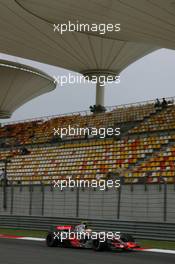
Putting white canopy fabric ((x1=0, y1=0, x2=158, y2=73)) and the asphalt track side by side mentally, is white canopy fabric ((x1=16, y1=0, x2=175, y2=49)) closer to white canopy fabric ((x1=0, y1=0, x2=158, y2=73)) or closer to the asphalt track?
white canopy fabric ((x1=0, y1=0, x2=158, y2=73))

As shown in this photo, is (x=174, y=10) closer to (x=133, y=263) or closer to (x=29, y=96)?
(x=133, y=263)

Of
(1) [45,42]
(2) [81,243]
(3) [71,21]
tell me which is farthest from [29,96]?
(2) [81,243]

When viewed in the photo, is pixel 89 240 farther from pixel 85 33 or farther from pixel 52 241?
pixel 85 33

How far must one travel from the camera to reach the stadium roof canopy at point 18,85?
50062 mm

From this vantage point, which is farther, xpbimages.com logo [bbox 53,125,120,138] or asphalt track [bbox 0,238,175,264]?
xpbimages.com logo [bbox 53,125,120,138]

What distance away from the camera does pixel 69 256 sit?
14.2 m

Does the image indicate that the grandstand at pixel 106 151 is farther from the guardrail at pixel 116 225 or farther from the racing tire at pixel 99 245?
the racing tire at pixel 99 245

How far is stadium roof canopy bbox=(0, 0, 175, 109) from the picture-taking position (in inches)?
880

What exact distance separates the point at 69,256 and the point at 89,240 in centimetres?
180

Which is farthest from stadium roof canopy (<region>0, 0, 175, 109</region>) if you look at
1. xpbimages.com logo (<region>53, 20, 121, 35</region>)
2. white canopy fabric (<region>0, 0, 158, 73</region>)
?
xpbimages.com logo (<region>53, 20, 121, 35</region>)

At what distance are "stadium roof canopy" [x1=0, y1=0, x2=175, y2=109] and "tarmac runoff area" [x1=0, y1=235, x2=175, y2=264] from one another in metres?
9.93

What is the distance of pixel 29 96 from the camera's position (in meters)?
58.4

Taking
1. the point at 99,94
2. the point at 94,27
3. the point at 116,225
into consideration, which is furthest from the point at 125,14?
the point at 99,94

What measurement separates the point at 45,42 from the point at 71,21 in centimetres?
1300
